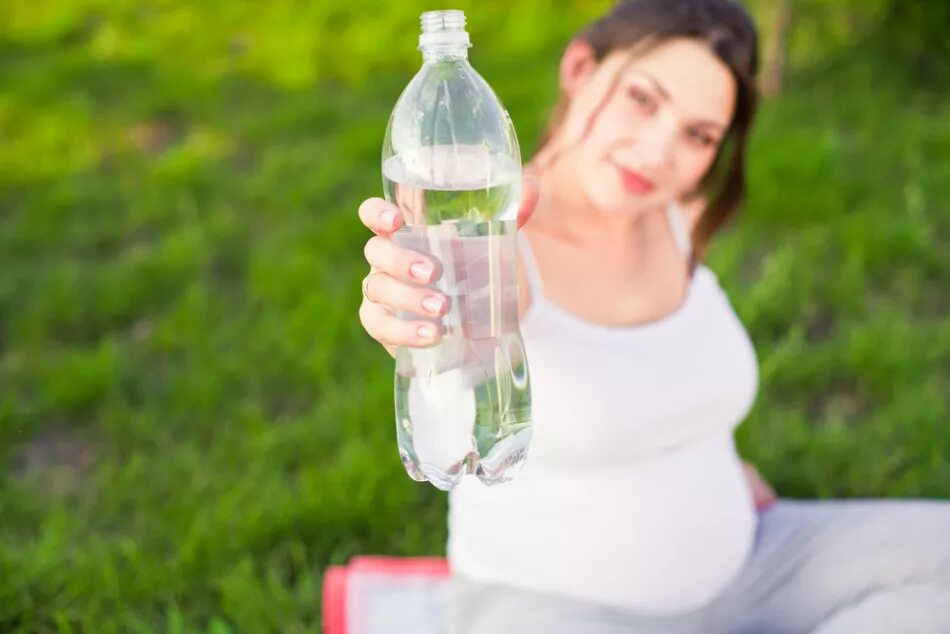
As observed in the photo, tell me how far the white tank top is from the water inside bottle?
0.13 m

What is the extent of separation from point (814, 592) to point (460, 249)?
3.10 ft

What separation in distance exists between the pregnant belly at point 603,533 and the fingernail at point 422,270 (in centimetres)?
61

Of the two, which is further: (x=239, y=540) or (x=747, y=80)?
(x=239, y=540)

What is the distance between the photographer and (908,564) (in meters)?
1.85

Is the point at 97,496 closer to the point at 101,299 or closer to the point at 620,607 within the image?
the point at 101,299

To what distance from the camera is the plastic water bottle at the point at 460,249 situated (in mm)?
1467

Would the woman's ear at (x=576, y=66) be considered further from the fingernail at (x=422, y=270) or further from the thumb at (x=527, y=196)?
the fingernail at (x=422, y=270)

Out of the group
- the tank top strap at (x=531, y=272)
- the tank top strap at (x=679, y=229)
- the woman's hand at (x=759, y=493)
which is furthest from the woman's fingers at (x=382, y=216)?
the woman's hand at (x=759, y=493)

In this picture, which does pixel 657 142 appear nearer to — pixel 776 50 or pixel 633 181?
pixel 633 181

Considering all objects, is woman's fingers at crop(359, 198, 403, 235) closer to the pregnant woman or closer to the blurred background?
the pregnant woman

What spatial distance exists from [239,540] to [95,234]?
1.89m

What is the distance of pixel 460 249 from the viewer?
1.50 metres

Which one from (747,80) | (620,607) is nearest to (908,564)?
(620,607)

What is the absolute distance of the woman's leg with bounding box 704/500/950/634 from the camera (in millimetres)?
1835
